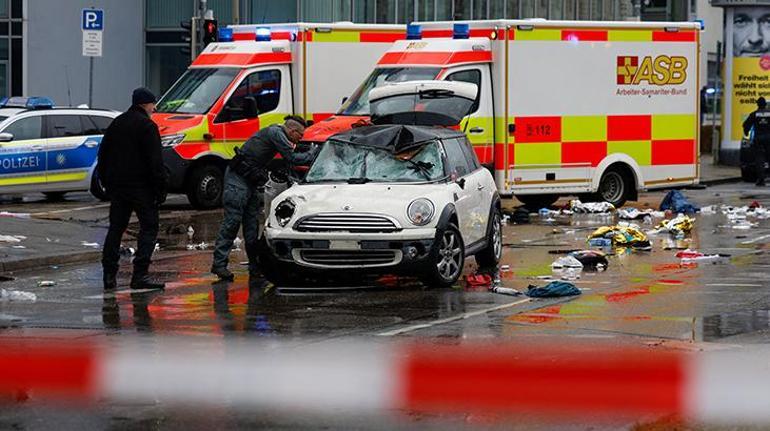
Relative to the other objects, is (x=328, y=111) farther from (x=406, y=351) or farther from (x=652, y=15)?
(x=652, y=15)

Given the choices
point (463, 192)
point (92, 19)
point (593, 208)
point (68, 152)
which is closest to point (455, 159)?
point (463, 192)

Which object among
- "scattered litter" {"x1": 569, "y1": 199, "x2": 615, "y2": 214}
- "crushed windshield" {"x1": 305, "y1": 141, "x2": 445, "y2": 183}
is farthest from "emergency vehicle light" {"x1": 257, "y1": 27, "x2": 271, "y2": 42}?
"crushed windshield" {"x1": 305, "y1": 141, "x2": 445, "y2": 183}

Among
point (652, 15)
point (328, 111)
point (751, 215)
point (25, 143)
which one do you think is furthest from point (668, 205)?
point (652, 15)

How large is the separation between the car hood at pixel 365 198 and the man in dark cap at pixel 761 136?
1863 centimetres

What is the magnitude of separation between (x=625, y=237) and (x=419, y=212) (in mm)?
5117

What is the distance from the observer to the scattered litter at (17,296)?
13.7m

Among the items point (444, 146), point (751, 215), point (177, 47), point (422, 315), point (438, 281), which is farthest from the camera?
point (177, 47)

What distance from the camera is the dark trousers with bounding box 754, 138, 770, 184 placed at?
32.0 metres

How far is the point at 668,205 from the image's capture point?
24.5m

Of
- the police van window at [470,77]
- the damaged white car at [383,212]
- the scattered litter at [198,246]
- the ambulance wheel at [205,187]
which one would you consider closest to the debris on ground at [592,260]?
the damaged white car at [383,212]

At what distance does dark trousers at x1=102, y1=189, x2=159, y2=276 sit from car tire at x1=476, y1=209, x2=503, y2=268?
10.9 feet

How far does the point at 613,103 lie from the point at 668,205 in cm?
178

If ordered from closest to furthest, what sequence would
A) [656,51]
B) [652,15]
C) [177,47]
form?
[656,51], [177,47], [652,15]

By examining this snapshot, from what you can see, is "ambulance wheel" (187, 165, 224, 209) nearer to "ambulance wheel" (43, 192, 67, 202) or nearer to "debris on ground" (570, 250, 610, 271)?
"ambulance wheel" (43, 192, 67, 202)
